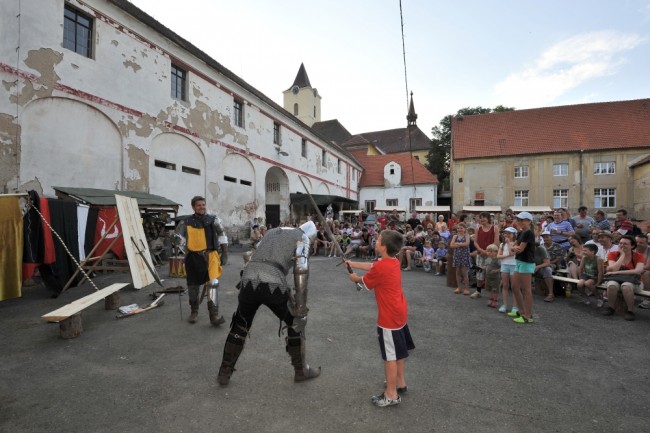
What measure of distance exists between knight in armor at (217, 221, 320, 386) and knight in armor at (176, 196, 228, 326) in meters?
1.90

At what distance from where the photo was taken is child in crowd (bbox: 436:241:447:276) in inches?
374

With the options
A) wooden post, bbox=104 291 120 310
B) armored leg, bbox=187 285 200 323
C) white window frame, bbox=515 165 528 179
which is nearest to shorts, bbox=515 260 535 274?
armored leg, bbox=187 285 200 323

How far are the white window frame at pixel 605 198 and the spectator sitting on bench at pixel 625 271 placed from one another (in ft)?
90.4

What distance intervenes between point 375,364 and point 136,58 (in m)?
13.2

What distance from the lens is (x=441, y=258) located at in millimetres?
9523

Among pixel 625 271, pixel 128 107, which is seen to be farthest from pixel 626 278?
pixel 128 107

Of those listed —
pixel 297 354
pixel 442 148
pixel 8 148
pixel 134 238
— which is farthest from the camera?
pixel 442 148

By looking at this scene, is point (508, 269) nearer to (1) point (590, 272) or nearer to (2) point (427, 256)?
(1) point (590, 272)

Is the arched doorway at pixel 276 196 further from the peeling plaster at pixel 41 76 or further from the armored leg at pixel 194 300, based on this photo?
the armored leg at pixel 194 300

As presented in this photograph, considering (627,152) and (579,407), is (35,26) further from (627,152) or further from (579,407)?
(627,152)

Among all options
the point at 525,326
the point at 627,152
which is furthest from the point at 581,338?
the point at 627,152

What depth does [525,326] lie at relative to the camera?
16.2 feet

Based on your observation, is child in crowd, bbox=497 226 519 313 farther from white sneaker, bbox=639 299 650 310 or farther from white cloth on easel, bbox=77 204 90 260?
white cloth on easel, bbox=77 204 90 260

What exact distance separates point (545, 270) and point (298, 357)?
592cm
